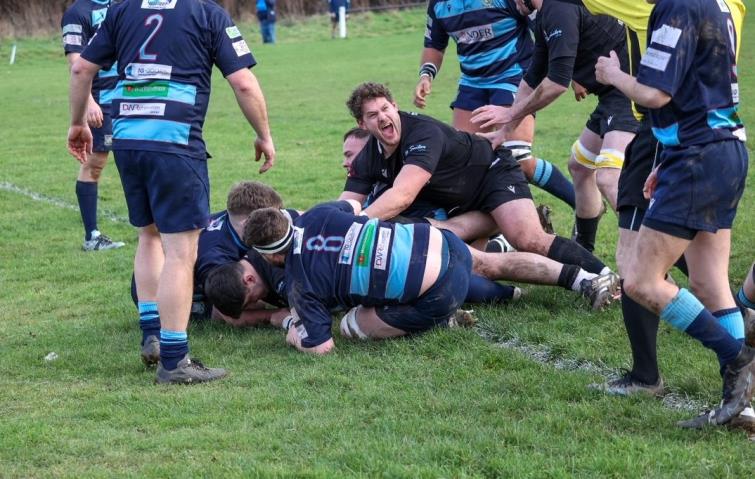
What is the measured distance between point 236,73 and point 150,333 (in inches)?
60.8

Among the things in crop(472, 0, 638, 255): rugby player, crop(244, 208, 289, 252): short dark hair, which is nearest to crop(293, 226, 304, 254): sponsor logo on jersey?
crop(244, 208, 289, 252): short dark hair

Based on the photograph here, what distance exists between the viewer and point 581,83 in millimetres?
7062

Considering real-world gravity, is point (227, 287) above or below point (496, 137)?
below

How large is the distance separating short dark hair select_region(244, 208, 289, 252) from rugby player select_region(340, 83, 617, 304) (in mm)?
891

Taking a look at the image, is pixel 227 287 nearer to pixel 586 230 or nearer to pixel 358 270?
pixel 358 270

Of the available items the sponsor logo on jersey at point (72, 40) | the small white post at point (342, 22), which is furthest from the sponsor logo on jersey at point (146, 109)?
the small white post at point (342, 22)

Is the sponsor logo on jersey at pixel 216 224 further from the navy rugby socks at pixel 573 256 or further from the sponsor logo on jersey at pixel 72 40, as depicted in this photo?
the sponsor logo on jersey at pixel 72 40

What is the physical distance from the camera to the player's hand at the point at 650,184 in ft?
14.3

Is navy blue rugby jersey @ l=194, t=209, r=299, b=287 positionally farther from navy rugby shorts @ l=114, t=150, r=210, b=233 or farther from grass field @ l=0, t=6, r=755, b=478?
navy rugby shorts @ l=114, t=150, r=210, b=233

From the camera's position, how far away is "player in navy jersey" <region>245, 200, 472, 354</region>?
5699 mm

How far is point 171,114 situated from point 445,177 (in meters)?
2.05

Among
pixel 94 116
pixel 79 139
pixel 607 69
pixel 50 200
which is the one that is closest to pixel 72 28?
pixel 94 116

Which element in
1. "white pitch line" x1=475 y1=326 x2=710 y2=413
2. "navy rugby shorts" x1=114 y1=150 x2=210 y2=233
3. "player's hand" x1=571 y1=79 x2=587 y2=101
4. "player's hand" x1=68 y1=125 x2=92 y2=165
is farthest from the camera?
"player's hand" x1=571 y1=79 x2=587 y2=101

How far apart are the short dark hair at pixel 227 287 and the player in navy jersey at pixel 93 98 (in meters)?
3.34
